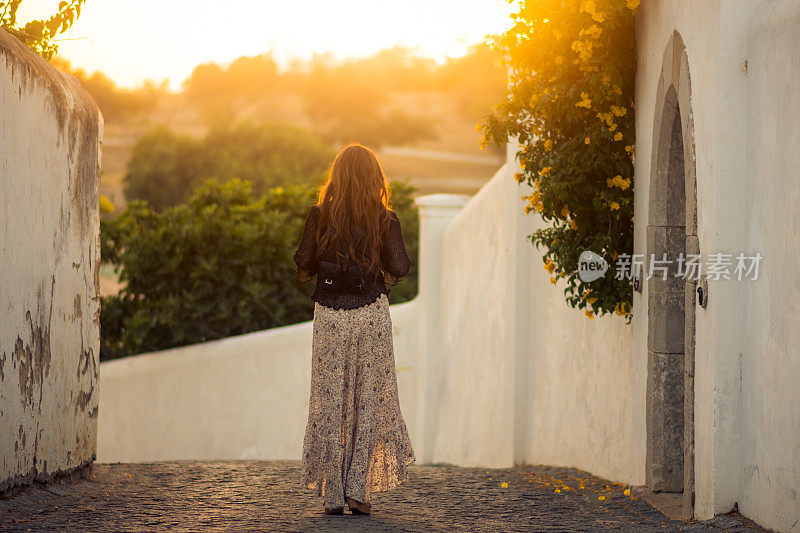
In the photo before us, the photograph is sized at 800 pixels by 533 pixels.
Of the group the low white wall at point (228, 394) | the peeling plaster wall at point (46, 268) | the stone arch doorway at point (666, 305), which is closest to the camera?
the peeling plaster wall at point (46, 268)

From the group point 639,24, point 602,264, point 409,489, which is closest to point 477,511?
point 409,489

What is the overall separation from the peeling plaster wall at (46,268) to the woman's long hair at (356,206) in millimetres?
1508

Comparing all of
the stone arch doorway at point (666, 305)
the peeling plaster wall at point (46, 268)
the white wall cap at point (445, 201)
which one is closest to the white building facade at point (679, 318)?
the stone arch doorway at point (666, 305)

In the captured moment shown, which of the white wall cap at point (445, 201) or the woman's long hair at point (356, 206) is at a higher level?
the white wall cap at point (445, 201)

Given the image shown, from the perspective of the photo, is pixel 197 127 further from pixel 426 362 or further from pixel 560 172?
pixel 560 172

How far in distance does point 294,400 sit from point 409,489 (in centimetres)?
612

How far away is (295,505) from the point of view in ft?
17.4

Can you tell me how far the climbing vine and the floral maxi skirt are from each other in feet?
5.89

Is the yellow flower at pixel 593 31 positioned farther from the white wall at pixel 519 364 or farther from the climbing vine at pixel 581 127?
the white wall at pixel 519 364

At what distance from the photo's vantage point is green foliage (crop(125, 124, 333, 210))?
109 ft

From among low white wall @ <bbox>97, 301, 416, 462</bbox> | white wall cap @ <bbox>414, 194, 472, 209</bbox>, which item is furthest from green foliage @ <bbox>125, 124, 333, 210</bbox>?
white wall cap @ <bbox>414, 194, 472, 209</bbox>

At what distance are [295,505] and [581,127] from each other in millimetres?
2915

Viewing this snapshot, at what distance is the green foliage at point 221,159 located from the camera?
33.1 metres

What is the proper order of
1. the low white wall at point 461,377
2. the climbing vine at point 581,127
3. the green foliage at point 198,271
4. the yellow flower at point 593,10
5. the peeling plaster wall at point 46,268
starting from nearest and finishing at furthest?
the peeling plaster wall at point 46,268 → the yellow flower at point 593,10 → the climbing vine at point 581,127 → the low white wall at point 461,377 → the green foliage at point 198,271
